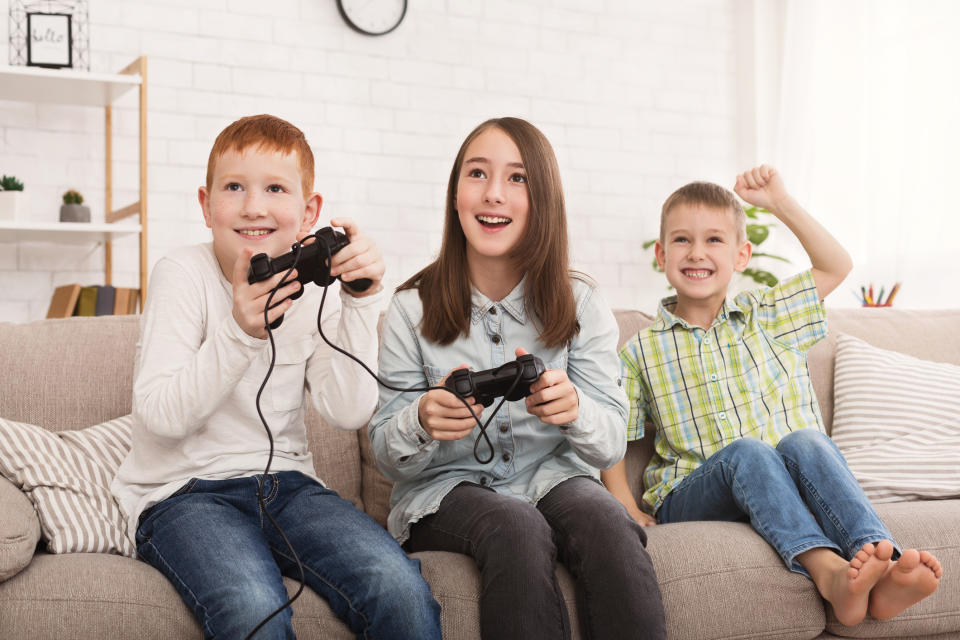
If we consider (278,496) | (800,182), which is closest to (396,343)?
(278,496)

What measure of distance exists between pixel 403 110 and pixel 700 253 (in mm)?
1987

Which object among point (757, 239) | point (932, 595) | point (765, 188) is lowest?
point (932, 595)

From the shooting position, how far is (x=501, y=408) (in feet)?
5.20

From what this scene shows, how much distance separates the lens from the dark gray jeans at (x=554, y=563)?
1.24m

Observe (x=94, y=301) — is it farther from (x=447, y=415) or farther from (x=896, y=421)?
(x=896, y=421)

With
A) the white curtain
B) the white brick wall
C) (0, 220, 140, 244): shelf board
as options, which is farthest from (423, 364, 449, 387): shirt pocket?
the white curtain

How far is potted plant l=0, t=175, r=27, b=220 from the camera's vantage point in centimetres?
289

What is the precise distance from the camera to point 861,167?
3818 millimetres

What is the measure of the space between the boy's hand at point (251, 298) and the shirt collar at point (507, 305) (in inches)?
17.3

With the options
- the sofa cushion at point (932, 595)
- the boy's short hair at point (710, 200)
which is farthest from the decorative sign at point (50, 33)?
the sofa cushion at point (932, 595)

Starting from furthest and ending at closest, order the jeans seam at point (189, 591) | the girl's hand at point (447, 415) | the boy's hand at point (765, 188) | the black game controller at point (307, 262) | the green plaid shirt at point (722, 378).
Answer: the boy's hand at point (765, 188) < the green plaid shirt at point (722, 378) < the girl's hand at point (447, 415) < the black game controller at point (307, 262) < the jeans seam at point (189, 591)

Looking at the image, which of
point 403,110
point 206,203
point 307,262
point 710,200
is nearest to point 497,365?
point 307,262

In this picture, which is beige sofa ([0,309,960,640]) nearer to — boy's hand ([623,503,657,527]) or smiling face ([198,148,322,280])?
boy's hand ([623,503,657,527])

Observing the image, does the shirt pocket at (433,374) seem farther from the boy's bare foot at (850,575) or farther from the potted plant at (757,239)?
the potted plant at (757,239)
